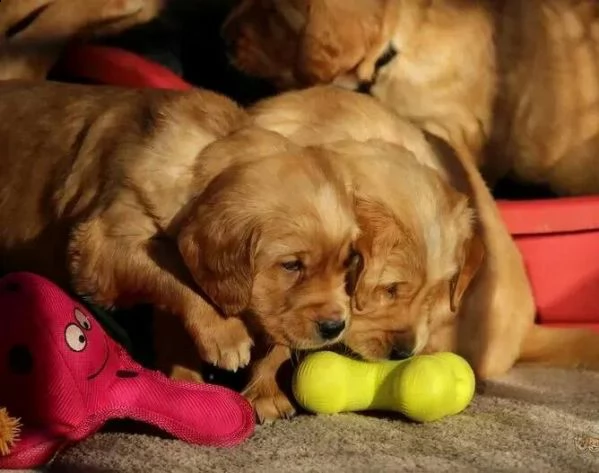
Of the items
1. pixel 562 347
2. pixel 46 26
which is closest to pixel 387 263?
pixel 562 347

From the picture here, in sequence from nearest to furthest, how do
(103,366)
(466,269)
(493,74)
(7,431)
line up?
(7,431) < (103,366) < (466,269) < (493,74)

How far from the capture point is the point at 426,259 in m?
1.98

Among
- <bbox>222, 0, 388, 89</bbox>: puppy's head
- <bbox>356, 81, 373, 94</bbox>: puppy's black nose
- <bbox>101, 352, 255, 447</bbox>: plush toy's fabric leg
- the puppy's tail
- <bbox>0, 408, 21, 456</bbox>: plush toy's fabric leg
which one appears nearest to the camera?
<bbox>0, 408, 21, 456</bbox>: plush toy's fabric leg

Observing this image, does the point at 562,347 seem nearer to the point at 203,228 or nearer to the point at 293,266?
the point at 293,266

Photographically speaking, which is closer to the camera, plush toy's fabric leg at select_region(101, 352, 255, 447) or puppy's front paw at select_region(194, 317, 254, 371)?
plush toy's fabric leg at select_region(101, 352, 255, 447)

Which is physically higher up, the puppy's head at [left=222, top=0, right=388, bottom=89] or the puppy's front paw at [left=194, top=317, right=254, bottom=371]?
the puppy's head at [left=222, top=0, right=388, bottom=89]

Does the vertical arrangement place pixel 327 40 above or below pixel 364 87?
above

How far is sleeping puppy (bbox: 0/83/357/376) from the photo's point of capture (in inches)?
69.1

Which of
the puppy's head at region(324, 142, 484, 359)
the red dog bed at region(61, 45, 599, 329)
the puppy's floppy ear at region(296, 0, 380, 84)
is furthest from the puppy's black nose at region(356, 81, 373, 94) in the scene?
the puppy's head at region(324, 142, 484, 359)

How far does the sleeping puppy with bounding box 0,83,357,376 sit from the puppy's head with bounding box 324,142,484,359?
0.07m

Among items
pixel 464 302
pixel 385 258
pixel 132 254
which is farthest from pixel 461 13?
pixel 132 254

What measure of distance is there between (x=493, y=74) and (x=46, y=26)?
4.63 ft

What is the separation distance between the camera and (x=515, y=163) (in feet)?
10.2

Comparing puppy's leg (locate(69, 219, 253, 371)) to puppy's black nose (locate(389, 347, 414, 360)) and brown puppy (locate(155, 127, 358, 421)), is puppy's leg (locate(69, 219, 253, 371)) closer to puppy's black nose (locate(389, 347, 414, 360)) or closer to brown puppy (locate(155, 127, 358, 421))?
brown puppy (locate(155, 127, 358, 421))
